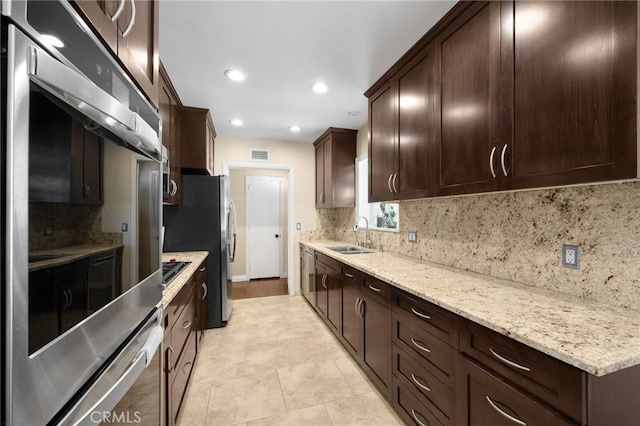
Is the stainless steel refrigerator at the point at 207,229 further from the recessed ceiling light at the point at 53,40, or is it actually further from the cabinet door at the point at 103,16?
the recessed ceiling light at the point at 53,40

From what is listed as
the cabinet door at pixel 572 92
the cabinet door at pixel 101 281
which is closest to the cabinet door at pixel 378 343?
the cabinet door at pixel 572 92

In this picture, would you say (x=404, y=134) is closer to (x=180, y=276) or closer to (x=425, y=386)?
(x=425, y=386)

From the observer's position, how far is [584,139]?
3.36 feet

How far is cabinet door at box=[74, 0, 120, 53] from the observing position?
2.04 ft

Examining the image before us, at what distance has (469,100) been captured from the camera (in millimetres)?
1532

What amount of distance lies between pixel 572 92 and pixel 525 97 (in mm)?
188

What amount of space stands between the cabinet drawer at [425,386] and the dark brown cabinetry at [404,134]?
1.10 metres

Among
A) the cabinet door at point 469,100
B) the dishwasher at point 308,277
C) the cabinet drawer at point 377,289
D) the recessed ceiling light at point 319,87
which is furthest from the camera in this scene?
the dishwasher at point 308,277

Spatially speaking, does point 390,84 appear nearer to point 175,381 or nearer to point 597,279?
point 597,279

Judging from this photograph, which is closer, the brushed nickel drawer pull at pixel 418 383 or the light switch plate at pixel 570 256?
the light switch plate at pixel 570 256

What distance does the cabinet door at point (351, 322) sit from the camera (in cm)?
225

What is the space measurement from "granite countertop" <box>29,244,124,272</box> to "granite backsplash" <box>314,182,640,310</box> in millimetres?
1921

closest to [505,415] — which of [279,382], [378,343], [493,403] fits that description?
[493,403]

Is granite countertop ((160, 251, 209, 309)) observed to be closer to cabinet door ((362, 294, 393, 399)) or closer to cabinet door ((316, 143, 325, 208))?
cabinet door ((362, 294, 393, 399))
